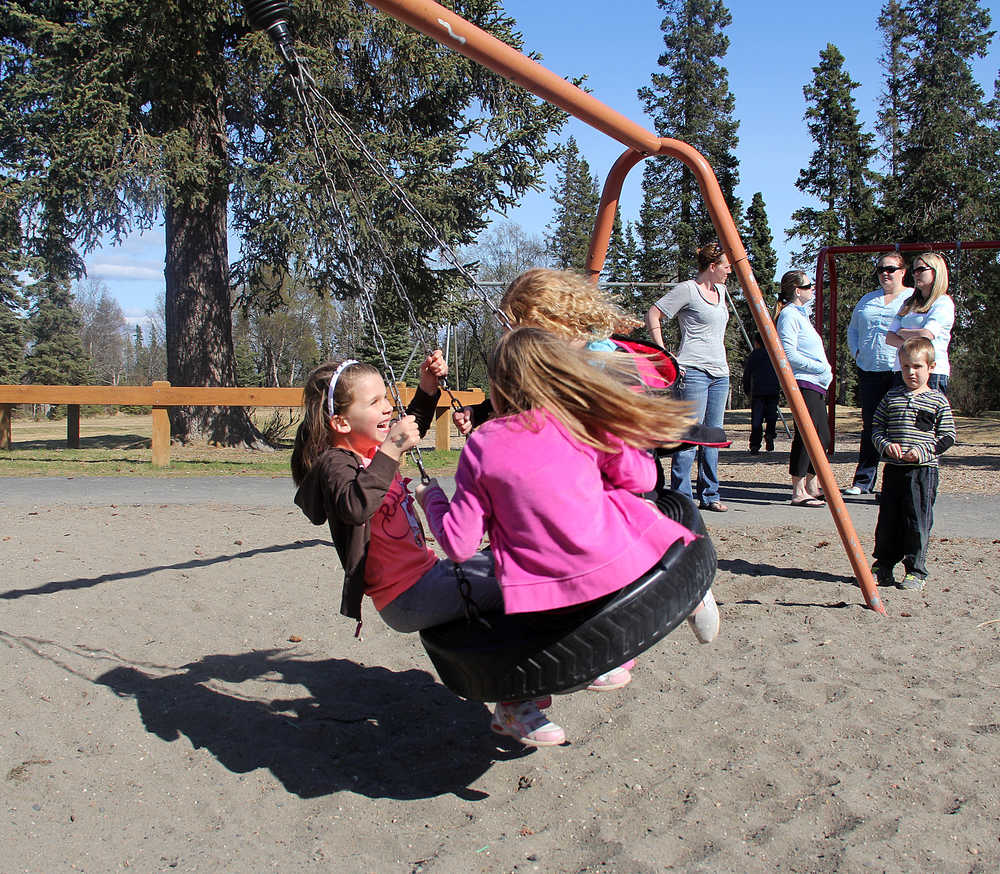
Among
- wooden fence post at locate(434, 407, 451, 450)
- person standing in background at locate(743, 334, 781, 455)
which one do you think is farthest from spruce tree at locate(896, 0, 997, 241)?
wooden fence post at locate(434, 407, 451, 450)

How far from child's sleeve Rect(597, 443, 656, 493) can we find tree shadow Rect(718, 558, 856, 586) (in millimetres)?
2909

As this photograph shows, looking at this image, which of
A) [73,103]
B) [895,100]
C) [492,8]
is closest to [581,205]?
[895,100]

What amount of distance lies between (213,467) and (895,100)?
28278mm

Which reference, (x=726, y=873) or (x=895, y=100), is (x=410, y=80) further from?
(x=895, y=100)

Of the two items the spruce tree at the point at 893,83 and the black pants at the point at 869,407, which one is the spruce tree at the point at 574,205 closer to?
the spruce tree at the point at 893,83

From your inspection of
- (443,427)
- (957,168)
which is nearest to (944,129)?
(957,168)

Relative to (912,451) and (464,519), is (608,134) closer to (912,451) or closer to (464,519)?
(464,519)

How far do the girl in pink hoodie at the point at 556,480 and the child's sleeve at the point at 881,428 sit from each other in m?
2.62

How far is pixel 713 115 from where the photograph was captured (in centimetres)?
3416

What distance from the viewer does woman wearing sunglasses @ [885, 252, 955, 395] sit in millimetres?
5875

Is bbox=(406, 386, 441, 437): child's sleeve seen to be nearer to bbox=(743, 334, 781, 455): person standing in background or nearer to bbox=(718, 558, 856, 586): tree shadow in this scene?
bbox=(718, 558, 856, 586): tree shadow

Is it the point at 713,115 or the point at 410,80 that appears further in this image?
the point at 713,115

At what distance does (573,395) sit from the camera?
226 centimetres

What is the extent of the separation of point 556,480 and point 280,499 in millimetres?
6535
